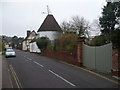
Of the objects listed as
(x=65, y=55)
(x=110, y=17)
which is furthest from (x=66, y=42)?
(x=110, y=17)

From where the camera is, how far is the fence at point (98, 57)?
50.9 ft

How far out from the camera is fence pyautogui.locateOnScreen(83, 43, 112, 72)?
611 inches

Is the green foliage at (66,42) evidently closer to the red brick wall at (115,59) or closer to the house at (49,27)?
the red brick wall at (115,59)

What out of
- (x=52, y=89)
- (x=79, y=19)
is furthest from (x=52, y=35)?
(x=52, y=89)

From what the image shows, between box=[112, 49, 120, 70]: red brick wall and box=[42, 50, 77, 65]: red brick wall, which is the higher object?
box=[112, 49, 120, 70]: red brick wall

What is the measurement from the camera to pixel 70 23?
53.7 meters

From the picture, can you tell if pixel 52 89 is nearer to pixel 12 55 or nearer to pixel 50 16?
pixel 12 55

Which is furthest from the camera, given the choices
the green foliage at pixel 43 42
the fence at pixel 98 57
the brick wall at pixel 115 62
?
the green foliage at pixel 43 42

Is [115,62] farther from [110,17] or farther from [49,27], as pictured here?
[49,27]

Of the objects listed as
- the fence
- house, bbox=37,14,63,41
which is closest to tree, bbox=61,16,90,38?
house, bbox=37,14,63,41

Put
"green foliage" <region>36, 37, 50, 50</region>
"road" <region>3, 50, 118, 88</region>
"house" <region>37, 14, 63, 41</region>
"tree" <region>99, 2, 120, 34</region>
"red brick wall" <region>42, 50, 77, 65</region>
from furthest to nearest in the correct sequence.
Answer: "house" <region>37, 14, 63, 41</region>, "green foliage" <region>36, 37, 50, 50</region>, "tree" <region>99, 2, 120, 34</region>, "red brick wall" <region>42, 50, 77, 65</region>, "road" <region>3, 50, 118, 88</region>

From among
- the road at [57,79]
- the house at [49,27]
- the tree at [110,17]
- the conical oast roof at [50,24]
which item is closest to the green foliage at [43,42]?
the house at [49,27]

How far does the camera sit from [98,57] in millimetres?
17203

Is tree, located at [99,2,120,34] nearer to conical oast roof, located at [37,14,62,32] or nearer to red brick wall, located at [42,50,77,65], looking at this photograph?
red brick wall, located at [42,50,77,65]
